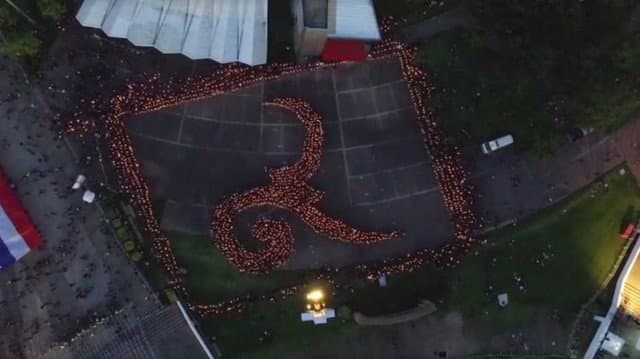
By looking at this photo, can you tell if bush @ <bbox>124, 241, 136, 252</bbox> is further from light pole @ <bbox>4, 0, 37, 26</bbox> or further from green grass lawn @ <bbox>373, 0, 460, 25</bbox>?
green grass lawn @ <bbox>373, 0, 460, 25</bbox>

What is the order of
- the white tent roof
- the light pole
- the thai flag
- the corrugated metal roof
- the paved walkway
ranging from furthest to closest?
the paved walkway
the corrugated metal roof
the light pole
the white tent roof
the thai flag

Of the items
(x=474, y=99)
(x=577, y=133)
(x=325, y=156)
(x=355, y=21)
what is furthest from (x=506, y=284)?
(x=355, y=21)

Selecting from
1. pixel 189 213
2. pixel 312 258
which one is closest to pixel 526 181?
pixel 312 258

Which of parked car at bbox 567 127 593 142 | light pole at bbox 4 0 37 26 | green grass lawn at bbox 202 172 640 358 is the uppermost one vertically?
light pole at bbox 4 0 37 26

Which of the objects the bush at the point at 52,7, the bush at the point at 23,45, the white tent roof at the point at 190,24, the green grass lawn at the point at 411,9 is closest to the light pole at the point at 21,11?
the bush at the point at 23,45

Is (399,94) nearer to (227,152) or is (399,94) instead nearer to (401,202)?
(401,202)

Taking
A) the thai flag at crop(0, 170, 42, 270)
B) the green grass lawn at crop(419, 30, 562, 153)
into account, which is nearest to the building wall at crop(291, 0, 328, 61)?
the green grass lawn at crop(419, 30, 562, 153)
